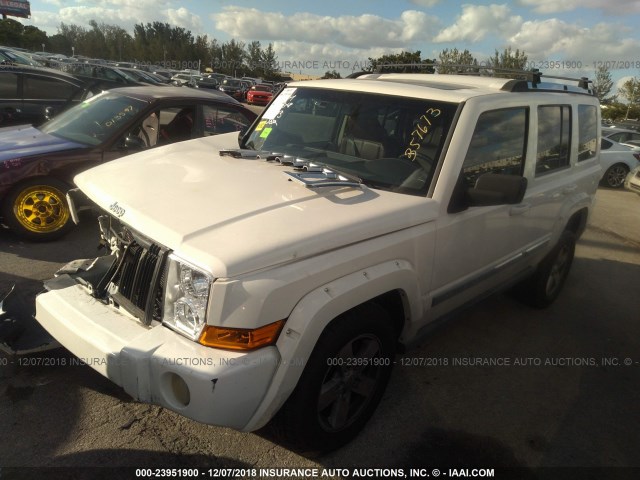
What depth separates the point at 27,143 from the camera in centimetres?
491

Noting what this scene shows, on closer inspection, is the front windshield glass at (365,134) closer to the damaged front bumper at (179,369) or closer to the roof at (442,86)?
the roof at (442,86)

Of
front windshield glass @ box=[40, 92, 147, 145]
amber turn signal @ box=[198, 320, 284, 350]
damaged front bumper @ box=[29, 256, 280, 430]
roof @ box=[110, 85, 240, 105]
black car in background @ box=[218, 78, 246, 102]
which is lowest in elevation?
black car in background @ box=[218, 78, 246, 102]

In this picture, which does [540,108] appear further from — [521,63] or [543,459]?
[521,63]

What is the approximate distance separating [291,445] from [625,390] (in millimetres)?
2561

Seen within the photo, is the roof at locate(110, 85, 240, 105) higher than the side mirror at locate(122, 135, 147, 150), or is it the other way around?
the roof at locate(110, 85, 240, 105)

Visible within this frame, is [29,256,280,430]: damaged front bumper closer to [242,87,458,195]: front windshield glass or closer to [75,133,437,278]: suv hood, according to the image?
[75,133,437,278]: suv hood

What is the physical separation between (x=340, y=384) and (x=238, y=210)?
104 cm

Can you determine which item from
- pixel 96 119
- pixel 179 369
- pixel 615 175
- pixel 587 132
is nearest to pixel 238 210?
pixel 179 369

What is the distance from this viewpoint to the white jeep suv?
1.99 meters

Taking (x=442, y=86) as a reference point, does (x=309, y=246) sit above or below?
below

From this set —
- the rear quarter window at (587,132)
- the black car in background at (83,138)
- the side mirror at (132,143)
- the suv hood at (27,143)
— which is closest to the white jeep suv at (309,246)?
the rear quarter window at (587,132)

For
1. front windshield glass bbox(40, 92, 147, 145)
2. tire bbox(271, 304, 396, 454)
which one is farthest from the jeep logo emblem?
front windshield glass bbox(40, 92, 147, 145)

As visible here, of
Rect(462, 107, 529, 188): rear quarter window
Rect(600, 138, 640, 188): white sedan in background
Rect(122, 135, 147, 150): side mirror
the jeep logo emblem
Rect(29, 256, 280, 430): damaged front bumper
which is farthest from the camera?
Rect(600, 138, 640, 188): white sedan in background

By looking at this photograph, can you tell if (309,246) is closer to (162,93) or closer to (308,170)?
(308,170)
